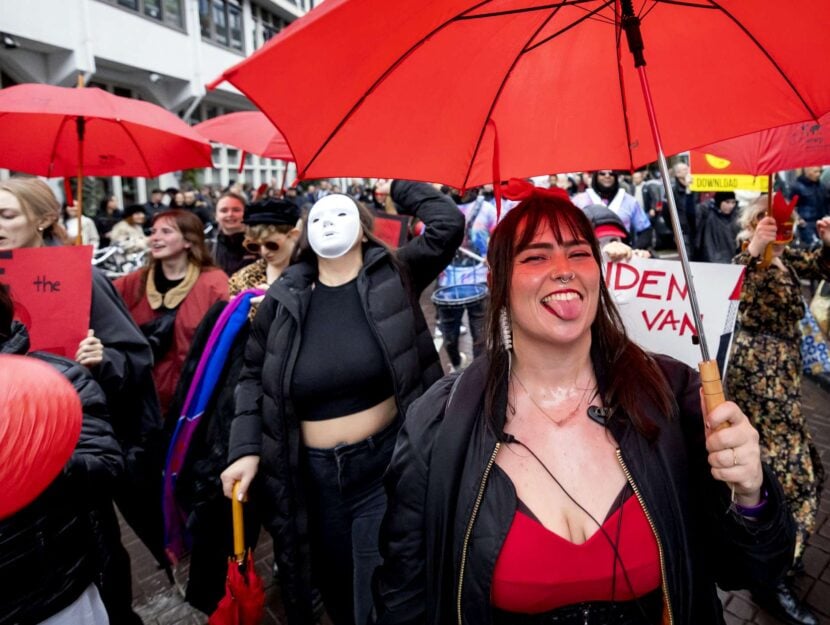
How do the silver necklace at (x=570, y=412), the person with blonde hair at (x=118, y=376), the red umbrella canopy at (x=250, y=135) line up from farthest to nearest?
the red umbrella canopy at (x=250, y=135) < the person with blonde hair at (x=118, y=376) < the silver necklace at (x=570, y=412)

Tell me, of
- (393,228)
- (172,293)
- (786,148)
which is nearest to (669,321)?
(786,148)

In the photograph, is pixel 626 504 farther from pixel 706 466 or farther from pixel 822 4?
pixel 822 4

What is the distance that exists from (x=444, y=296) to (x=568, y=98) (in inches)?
159

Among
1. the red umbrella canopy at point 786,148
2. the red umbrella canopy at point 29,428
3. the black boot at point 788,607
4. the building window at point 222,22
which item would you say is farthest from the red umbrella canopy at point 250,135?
the building window at point 222,22

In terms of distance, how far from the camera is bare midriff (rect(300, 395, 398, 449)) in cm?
245

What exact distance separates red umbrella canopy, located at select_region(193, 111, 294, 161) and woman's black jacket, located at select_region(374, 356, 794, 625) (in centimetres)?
300

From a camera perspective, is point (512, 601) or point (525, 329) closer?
point (512, 601)

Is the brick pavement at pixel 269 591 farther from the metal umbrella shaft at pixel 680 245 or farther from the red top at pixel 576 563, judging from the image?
the metal umbrella shaft at pixel 680 245

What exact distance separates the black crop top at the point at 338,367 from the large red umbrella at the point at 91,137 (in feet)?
5.18

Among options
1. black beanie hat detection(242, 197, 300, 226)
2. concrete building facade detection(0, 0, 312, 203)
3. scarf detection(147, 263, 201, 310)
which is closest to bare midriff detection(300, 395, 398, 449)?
black beanie hat detection(242, 197, 300, 226)

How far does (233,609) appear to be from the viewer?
210 centimetres

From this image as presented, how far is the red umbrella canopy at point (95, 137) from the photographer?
2.96 meters

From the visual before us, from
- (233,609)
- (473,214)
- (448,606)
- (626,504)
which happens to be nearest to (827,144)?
(626,504)

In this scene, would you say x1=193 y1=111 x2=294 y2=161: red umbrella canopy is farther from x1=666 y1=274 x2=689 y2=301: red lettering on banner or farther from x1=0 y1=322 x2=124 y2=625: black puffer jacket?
x1=666 y1=274 x2=689 y2=301: red lettering on banner
